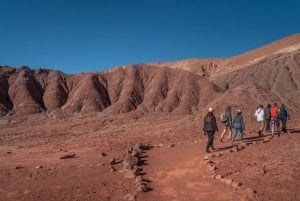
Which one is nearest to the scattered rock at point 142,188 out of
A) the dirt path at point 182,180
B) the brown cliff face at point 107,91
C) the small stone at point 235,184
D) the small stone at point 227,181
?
the dirt path at point 182,180

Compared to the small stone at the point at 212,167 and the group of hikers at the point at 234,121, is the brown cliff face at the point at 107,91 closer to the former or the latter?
the group of hikers at the point at 234,121

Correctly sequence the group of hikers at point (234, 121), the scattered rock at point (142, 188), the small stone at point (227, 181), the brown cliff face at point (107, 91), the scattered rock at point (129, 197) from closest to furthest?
the scattered rock at point (129, 197), the scattered rock at point (142, 188), the small stone at point (227, 181), the group of hikers at point (234, 121), the brown cliff face at point (107, 91)

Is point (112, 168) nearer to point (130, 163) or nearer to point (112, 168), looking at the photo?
point (112, 168)

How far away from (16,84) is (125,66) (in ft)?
74.1

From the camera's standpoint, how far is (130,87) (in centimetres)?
6662

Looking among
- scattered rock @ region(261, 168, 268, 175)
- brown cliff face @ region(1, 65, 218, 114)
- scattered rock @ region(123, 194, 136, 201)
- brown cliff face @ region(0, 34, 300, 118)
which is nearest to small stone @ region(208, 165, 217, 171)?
scattered rock @ region(261, 168, 268, 175)

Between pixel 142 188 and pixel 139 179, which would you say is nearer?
pixel 142 188

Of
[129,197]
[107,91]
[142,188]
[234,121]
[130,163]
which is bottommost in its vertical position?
[129,197]

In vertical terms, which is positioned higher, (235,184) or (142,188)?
(235,184)

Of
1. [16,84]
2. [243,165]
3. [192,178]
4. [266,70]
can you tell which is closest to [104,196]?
[192,178]

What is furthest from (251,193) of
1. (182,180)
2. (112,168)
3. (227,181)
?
(112,168)

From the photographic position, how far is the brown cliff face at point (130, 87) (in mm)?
61188

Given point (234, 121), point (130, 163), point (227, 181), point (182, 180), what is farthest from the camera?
point (234, 121)

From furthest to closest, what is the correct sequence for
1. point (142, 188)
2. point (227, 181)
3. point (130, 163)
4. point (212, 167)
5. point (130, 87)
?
point (130, 87) < point (130, 163) < point (212, 167) < point (227, 181) < point (142, 188)
